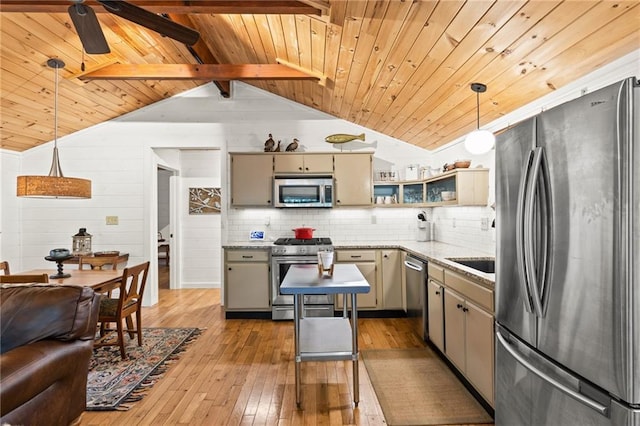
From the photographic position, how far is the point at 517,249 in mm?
1589

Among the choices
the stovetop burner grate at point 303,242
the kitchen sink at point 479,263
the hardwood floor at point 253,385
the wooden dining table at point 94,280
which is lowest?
the hardwood floor at point 253,385

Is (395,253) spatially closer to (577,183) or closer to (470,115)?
(470,115)

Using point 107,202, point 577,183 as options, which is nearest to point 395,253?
point 577,183

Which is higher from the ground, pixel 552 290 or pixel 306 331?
pixel 552 290

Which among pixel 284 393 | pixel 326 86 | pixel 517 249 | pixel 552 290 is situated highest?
pixel 326 86

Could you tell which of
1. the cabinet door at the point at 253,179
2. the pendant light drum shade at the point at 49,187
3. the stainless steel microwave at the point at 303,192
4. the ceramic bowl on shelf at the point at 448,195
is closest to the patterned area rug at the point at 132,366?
the pendant light drum shade at the point at 49,187

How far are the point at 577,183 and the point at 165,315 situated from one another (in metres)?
4.74

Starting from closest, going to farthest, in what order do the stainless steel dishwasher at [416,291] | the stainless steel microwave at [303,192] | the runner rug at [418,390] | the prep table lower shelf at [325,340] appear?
the runner rug at [418,390]
the prep table lower shelf at [325,340]
the stainless steel dishwasher at [416,291]
the stainless steel microwave at [303,192]

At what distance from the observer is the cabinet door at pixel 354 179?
4.70 meters

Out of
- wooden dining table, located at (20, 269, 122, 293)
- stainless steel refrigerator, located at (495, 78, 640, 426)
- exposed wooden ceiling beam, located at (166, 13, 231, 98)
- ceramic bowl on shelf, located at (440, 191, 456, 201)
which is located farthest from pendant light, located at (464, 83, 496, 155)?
wooden dining table, located at (20, 269, 122, 293)

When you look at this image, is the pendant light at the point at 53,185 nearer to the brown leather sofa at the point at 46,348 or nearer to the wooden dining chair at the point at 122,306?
the wooden dining chair at the point at 122,306

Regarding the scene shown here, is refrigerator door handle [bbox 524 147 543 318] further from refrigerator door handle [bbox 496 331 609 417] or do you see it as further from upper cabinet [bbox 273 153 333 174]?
upper cabinet [bbox 273 153 333 174]

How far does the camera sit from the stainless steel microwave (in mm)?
4629

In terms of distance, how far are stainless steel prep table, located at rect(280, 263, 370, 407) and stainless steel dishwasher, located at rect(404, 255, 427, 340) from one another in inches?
40.0
